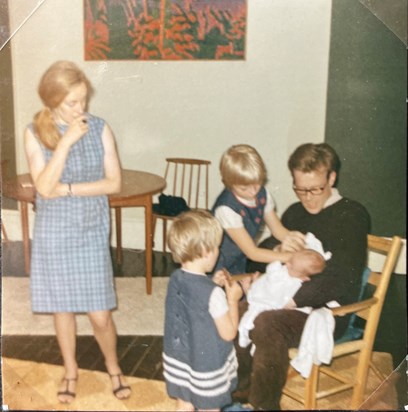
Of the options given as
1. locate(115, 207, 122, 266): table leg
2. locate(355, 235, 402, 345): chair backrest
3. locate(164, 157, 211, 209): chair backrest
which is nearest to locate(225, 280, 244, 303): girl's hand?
locate(164, 157, 211, 209): chair backrest

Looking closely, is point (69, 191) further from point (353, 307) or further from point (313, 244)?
point (353, 307)

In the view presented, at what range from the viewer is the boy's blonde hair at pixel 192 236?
166 centimetres

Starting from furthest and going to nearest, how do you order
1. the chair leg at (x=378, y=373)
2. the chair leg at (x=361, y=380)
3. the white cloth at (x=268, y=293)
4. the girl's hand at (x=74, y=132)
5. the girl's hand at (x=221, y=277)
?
the chair leg at (x=378, y=373) → the chair leg at (x=361, y=380) → the white cloth at (x=268, y=293) → the girl's hand at (x=221, y=277) → the girl's hand at (x=74, y=132)

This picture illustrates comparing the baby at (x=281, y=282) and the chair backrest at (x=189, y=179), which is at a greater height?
the chair backrest at (x=189, y=179)

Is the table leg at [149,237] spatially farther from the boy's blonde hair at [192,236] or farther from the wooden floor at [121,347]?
the boy's blonde hair at [192,236]

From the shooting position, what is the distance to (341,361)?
7.13ft

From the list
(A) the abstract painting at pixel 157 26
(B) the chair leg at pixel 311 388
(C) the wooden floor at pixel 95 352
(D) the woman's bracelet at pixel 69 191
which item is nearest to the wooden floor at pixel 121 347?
(C) the wooden floor at pixel 95 352

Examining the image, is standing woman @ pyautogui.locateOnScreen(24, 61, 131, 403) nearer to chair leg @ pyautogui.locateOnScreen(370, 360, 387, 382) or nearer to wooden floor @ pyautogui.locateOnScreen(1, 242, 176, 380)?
wooden floor @ pyautogui.locateOnScreen(1, 242, 176, 380)

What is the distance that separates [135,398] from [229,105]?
100cm

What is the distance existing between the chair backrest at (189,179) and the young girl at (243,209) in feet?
0.17

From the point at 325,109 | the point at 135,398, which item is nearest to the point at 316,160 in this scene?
the point at 325,109

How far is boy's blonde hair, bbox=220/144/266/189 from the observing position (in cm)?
174

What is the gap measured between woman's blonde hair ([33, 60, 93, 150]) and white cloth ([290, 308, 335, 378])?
3.14ft

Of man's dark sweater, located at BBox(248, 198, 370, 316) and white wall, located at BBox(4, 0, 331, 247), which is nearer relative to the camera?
white wall, located at BBox(4, 0, 331, 247)
